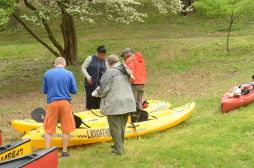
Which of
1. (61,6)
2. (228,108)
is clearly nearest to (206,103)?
(228,108)

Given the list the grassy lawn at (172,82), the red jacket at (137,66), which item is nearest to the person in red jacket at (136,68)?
the red jacket at (137,66)

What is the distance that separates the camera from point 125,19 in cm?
2072

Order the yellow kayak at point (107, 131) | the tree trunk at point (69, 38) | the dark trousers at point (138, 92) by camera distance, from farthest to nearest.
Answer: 1. the tree trunk at point (69, 38)
2. the dark trousers at point (138, 92)
3. the yellow kayak at point (107, 131)

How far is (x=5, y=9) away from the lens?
16.1 m

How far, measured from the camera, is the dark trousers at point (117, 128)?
25.7 feet

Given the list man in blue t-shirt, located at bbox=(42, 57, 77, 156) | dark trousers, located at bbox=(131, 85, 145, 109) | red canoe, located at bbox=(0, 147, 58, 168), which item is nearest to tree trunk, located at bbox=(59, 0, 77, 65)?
dark trousers, located at bbox=(131, 85, 145, 109)

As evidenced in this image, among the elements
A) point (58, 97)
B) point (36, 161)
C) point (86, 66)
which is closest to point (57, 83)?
point (58, 97)

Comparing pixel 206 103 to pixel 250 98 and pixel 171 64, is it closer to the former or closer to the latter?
pixel 250 98

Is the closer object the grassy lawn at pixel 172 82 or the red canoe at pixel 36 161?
the red canoe at pixel 36 161

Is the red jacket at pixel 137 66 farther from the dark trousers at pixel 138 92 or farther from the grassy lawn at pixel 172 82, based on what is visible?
the grassy lawn at pixel 172 82

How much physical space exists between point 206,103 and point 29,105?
257 inches

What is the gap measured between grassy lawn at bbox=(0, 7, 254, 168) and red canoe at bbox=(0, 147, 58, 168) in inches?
36.7

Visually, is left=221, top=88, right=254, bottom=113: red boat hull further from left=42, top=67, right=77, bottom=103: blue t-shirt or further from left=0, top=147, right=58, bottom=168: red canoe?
left=0, top=147, right=58, bottom=168: red canoe

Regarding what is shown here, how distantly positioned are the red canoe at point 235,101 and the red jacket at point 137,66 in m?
2.53
